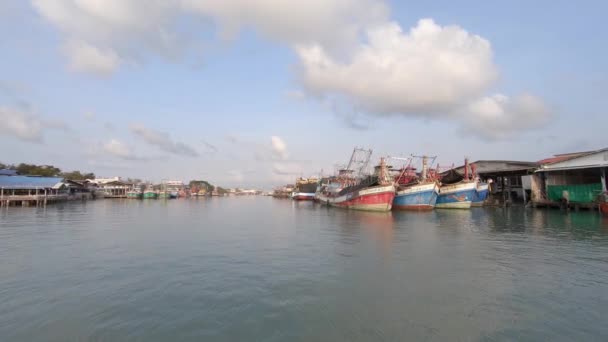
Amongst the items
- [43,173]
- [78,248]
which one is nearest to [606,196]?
[78,248]

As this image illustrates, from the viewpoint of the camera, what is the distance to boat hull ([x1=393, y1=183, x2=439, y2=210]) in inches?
1957

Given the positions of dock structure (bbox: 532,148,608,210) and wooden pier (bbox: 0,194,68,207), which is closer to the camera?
dock structure (bbox: 532,148,608,210)

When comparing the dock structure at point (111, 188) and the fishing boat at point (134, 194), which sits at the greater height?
the dock structure at point (111, 188)

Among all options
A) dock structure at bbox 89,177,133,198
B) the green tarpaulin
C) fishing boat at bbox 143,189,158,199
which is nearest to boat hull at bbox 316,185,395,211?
the green tarpaulin

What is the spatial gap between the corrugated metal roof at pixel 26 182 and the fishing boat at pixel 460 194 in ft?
281

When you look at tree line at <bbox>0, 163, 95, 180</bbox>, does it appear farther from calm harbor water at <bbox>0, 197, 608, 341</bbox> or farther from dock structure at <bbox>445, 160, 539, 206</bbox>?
dock structure at <bbox>445, 160, 539, 206</bbox>

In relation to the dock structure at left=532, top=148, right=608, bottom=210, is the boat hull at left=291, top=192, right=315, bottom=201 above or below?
below

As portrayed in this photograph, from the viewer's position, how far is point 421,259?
1582cm

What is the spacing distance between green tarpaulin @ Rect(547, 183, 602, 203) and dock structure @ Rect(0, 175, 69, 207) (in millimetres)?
94075

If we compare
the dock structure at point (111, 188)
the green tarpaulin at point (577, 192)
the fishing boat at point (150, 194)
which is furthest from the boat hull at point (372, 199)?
the dock structure at point (111, 188)

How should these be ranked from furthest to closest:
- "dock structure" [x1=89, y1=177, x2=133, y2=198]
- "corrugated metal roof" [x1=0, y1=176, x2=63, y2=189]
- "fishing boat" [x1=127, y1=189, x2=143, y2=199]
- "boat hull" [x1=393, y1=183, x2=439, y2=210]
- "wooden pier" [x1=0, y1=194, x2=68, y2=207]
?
"dock structure" [x1=89, y1=177, x2=133, y2=198]
"fishing boat" [x1=127, y1=189, x2=143, y2=199]
"corrugated metal roof" [x1=0, y1=176, x2=63, y2=189]
"wooden pier" [x1=0, y1=194, x2=68, y2=207]
"boat hull" [x1=393, y1=183, x2=439, y2=210]

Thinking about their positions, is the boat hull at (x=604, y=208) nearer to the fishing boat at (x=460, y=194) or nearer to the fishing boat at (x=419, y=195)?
the fishing boat at (x=460, y=194)

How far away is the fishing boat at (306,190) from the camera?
5039 inches

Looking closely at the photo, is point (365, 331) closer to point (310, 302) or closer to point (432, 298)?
point (310, 302)
